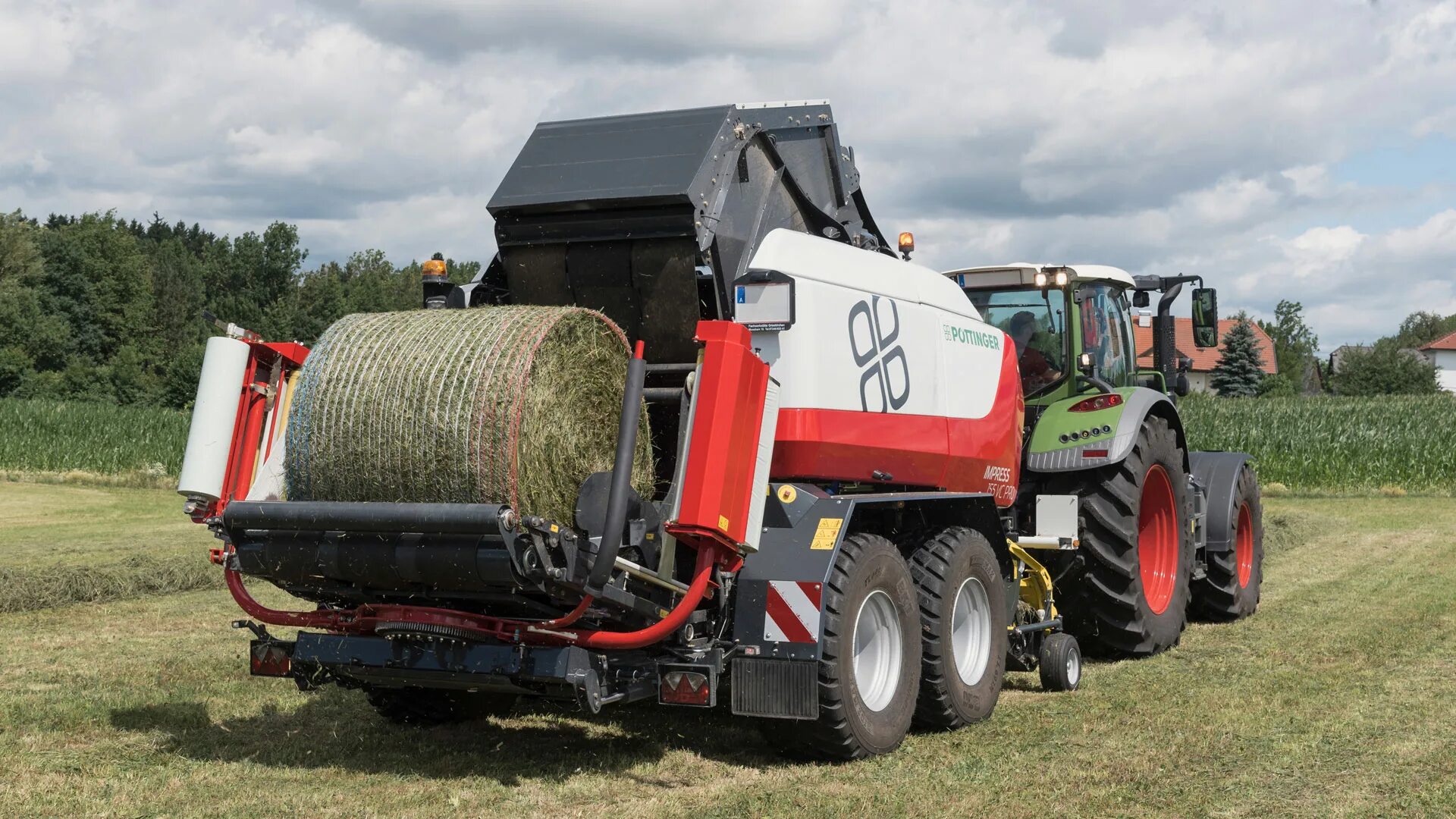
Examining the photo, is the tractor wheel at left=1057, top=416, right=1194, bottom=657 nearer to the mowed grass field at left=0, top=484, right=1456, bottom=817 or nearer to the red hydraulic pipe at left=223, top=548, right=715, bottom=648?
the mowed grass field at left=0, top=484, right=1456, bottom=817

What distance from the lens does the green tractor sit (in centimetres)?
937

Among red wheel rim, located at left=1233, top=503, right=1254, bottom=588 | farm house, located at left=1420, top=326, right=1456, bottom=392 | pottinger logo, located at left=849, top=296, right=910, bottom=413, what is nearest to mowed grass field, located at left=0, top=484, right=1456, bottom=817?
pottinger logo, located at left=849, top=296, right=910, bottom=413

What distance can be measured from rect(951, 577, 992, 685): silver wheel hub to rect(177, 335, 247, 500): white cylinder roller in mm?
3726

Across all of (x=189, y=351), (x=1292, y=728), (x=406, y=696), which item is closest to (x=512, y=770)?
(x=406, y=696)

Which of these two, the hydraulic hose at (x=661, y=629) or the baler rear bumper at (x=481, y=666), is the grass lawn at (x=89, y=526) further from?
the hydraulic hose at (x=661, y=629)

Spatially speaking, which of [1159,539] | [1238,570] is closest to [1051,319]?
[1159,539]

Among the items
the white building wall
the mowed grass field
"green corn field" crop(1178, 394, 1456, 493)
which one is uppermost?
the white building wall

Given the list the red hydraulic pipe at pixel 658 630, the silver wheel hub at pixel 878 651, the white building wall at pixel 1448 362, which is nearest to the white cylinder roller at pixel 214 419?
the red hydraulic pipe at pixel 658 630

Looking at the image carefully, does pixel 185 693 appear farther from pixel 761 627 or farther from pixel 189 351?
pixel 189 351

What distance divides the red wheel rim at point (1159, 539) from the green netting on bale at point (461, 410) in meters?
5.56

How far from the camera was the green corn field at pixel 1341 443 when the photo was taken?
2823cm

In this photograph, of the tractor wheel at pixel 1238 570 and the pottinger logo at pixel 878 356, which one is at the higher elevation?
the pottinger logo at pixel 878 356

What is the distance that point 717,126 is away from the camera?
6.60 m

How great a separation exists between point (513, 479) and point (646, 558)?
737 mm
